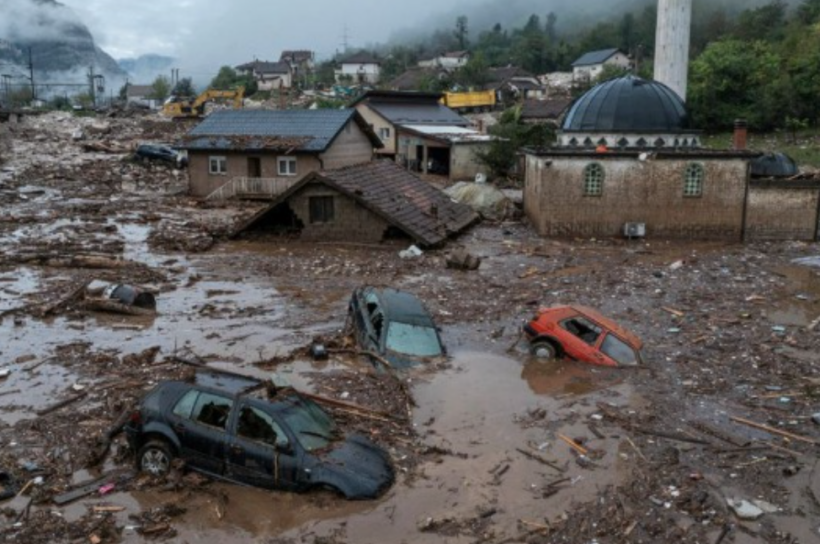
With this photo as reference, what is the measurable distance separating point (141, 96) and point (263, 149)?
309 feet

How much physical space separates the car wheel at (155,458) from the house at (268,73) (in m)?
99.9

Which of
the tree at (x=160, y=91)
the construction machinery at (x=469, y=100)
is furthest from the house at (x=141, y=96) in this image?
the construction machinery at (x=469, y=100)

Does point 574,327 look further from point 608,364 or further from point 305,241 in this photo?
point 305,241

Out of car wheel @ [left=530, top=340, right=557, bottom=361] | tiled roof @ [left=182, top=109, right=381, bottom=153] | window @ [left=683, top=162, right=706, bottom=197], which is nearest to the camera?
car wheel @ [left=530, top=340, right=557, bottom=361]

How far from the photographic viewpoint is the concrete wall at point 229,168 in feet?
115

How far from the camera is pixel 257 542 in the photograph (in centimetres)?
846

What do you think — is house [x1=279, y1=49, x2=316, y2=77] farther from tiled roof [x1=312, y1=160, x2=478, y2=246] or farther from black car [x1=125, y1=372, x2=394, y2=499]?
black car [x1=125, y1=372, x2=394, y2=499]

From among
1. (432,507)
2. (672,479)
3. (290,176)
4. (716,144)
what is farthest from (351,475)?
(716,144)

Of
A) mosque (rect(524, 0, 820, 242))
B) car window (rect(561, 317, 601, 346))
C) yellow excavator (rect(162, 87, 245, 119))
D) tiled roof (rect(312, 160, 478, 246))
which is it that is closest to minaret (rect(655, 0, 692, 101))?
mosque (rect(524, 0, 820, 242))

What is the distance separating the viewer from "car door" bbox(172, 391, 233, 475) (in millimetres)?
9188

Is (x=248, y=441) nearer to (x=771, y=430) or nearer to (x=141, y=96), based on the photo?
(x=771, y=430)

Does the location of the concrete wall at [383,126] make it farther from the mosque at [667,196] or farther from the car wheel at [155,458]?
the car wheel at [155,458]

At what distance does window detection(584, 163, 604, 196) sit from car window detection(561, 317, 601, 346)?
13.8m

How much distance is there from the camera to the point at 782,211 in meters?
27.0
